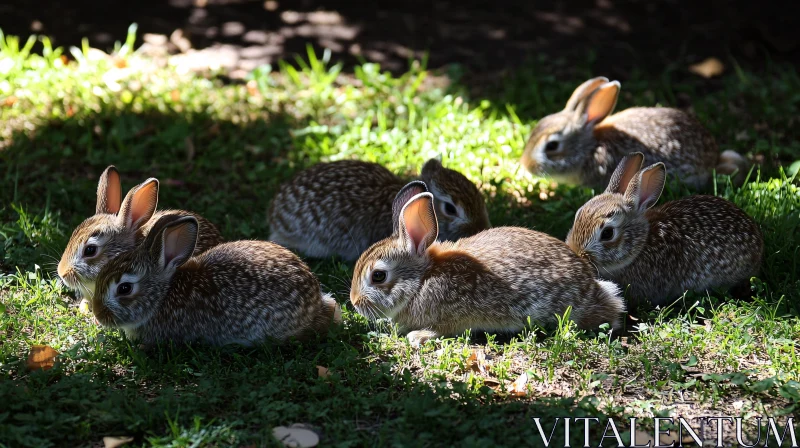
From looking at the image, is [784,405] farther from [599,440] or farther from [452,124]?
[452,124]

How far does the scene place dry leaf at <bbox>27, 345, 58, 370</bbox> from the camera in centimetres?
515

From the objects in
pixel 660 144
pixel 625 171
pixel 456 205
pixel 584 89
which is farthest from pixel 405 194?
pixel 660 144

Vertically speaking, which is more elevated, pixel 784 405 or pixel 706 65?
pixel 706 65

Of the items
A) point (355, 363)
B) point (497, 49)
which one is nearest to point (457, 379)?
point (355, 363)

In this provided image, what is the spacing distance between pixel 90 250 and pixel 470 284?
2.60 metres

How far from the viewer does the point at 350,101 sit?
909cm

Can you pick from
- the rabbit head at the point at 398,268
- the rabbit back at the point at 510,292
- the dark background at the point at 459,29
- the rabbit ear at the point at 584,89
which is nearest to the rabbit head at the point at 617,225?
the rabbit back at the point at 510,292

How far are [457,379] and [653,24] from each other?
22.3 ft

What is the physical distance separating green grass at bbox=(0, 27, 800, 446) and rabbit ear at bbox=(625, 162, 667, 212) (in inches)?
29.8

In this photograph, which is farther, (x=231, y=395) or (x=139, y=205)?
(x=139, y=205)

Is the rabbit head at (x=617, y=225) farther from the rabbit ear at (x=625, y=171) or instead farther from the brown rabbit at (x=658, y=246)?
the rabbit ear at (x=625, y=171)

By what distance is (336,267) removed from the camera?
22.7ft

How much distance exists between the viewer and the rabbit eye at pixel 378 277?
5.73 m

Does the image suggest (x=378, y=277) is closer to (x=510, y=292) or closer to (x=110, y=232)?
(x=510, y=292)
